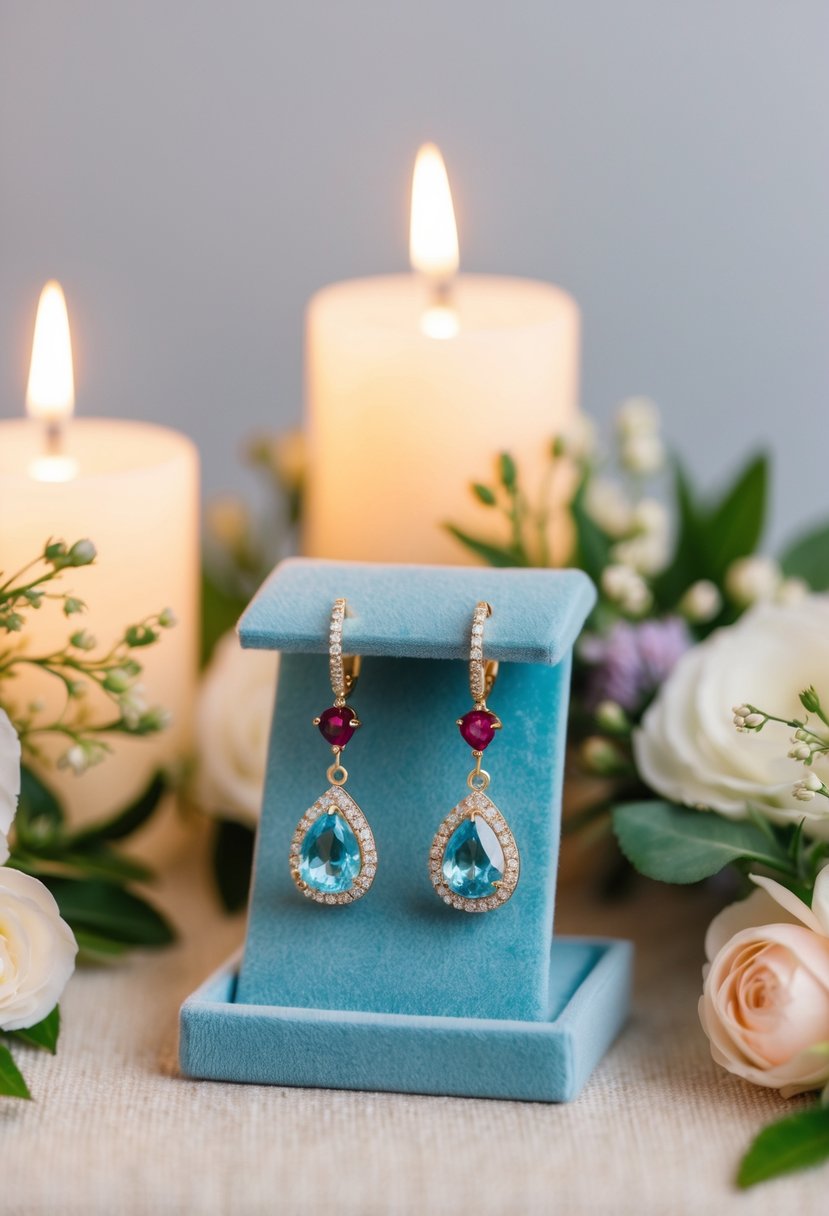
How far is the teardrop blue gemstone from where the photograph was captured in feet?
2.19

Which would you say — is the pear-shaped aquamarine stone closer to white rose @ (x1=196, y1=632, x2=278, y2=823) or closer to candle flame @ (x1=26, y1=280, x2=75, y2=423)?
white rose @ (x1=196, y1=632, x2=278, y2=823)

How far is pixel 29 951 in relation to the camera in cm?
67

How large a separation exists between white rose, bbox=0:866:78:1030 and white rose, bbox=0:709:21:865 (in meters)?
0.02

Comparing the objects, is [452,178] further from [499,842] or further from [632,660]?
[499,842]

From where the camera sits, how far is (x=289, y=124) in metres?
1.28

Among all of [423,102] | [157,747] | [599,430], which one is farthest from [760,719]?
[423,102]

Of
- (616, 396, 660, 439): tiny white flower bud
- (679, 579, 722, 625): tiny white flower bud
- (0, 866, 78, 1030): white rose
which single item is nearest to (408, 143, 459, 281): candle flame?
(616, 396, 660, 439): tiny white flower bud

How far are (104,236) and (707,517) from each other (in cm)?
65

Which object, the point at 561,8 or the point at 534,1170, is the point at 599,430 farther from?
the point at 534,1170

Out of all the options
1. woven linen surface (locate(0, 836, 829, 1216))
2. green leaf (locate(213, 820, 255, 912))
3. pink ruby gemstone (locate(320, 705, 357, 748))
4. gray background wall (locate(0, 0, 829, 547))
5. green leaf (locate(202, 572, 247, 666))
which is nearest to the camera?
woven linen surface (locate(0, 836, 829, 1216))

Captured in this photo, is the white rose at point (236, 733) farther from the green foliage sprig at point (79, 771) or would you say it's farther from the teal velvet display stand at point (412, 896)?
the teal velvet display stand at point (412, 896)

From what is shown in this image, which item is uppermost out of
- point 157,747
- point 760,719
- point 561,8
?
point 561,8

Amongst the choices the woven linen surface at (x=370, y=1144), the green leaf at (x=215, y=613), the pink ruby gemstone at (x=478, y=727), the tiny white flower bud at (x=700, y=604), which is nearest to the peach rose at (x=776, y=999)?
the woven linen surface at (x=370, y=1144)

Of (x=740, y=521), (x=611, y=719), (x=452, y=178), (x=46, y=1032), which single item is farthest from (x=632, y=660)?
(x=452, y=178)
